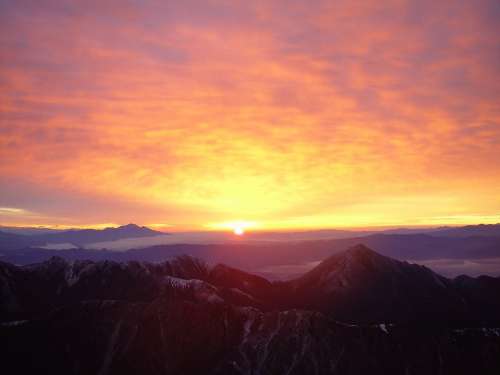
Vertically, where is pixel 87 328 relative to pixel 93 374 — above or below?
above

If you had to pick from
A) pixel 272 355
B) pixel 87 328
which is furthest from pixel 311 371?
pixel 87 328

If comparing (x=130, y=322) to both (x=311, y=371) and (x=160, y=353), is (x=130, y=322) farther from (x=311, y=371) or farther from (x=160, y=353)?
(x=311, y=371)

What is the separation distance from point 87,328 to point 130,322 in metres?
15.0

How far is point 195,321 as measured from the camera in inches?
6855

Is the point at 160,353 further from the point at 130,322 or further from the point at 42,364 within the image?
the point at 42,364

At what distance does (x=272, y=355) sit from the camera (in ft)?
521

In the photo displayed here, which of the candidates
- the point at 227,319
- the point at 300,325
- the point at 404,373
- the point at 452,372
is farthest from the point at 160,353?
the point at 452,372

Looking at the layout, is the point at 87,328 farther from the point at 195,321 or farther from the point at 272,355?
the point at 272,355

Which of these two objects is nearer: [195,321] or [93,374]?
[93,374]

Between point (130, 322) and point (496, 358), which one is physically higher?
point (130, 322)

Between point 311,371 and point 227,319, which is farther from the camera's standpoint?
point 227,319

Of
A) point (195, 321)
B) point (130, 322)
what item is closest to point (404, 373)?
point (195, 321)

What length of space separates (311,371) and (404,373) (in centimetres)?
3295

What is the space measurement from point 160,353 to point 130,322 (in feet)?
51.1
